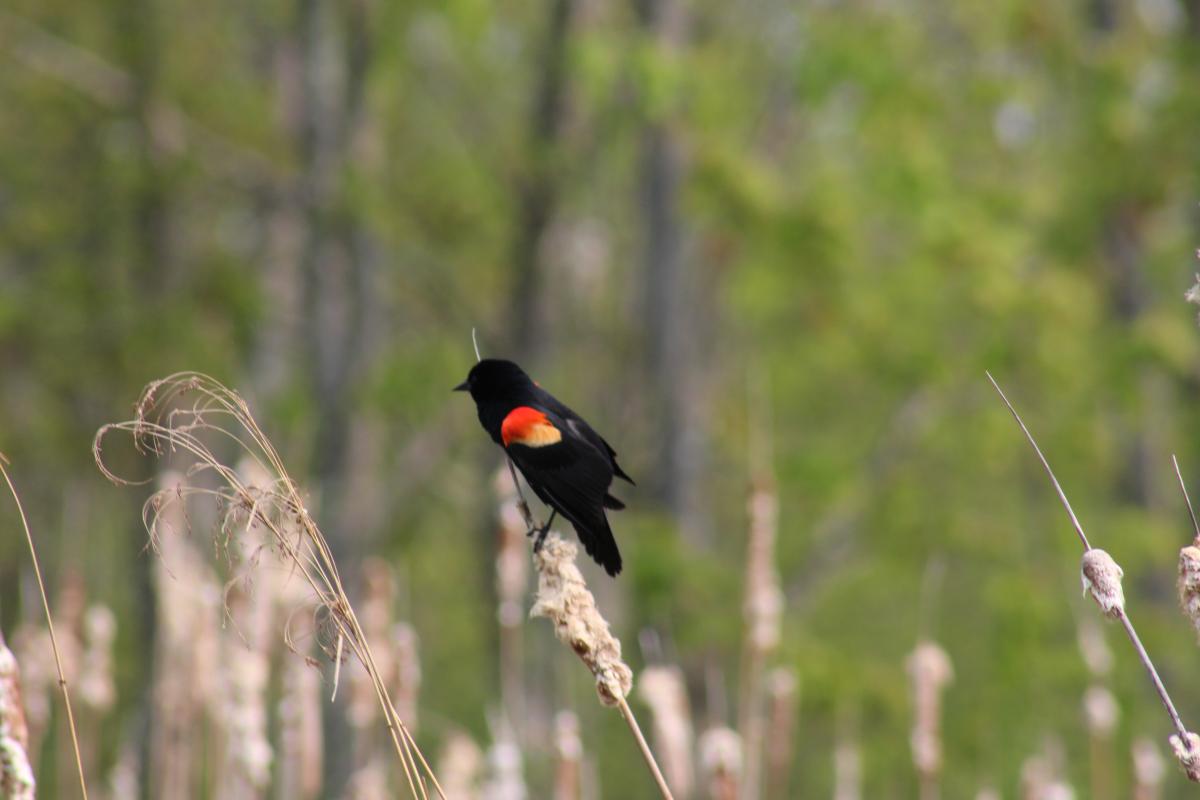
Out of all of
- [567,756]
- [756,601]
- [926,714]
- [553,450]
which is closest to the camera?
[553,450]

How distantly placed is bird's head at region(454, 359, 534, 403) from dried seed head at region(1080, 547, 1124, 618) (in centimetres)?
80

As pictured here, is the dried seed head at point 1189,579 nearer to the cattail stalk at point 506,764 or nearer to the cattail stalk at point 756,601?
the cattail stalk at point 756,601

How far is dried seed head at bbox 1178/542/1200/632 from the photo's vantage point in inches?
52.1

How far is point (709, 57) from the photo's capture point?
7816mm

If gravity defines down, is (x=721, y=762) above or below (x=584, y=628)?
above

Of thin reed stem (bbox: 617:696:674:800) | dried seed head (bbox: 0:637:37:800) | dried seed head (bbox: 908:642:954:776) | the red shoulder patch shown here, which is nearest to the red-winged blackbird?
the red shoulder patch

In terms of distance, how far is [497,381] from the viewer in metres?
1.97

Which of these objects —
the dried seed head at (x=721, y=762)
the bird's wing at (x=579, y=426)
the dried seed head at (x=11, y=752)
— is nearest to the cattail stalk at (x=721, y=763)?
the dried seed head at (x=721, y=762)

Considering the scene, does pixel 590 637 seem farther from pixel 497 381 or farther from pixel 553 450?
pixel 497 381

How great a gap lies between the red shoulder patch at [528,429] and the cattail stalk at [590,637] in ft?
0.75

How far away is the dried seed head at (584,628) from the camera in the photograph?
60.0 inches

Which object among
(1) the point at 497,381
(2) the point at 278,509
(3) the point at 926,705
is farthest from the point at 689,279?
(2) the point at 278,509

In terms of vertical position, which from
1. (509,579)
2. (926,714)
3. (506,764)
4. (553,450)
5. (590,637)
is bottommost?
(590,637)

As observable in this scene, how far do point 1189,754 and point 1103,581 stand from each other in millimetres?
172
